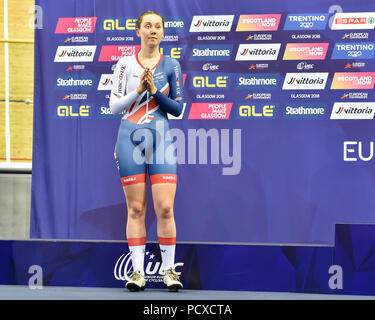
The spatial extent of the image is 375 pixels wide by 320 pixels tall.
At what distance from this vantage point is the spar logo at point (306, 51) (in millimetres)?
5977

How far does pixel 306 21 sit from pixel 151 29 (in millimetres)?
2043

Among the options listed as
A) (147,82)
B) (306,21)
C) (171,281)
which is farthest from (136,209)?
(306,21)

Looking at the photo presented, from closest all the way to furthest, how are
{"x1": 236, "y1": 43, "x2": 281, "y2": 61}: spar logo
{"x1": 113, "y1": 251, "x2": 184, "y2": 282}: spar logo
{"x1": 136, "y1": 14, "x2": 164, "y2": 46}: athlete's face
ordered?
{"x1": 136, "y1": 14, "x2": 164, "y2": 46}: athlete's face < {"x1": 113, "y1": 251, "x2": 184, "y2": 282}: spar logo < {"x1": 236, "y1": 43, "x2": 281, "y2": 61}: spar logo

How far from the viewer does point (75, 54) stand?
634 cm

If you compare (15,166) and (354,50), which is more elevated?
(354,50)

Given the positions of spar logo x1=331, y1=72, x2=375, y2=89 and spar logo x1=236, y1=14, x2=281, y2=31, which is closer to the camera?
spar logo x1=331, y1=72, x2=375, y2=89

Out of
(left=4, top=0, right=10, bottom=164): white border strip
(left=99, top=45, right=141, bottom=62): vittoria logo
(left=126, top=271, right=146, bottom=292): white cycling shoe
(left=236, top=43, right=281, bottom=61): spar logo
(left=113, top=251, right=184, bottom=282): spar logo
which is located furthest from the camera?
(left=4, top=0, right=10, bottom=164): white border strip

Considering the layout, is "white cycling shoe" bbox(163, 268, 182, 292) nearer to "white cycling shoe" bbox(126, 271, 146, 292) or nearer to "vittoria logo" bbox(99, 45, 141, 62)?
"white cycling shoe" bbox(126, 271, 146, 292)

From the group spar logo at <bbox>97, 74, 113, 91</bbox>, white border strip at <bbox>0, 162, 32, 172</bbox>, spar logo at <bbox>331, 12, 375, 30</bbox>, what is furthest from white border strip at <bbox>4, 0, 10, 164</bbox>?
spar logo at <bbox>331, 12, 375, 30</bbox>

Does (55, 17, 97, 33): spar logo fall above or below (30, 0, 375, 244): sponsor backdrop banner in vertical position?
above

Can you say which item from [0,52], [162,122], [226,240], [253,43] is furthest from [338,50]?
[0,52]

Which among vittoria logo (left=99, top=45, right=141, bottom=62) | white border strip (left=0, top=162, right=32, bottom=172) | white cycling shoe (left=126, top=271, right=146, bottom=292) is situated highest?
vittoria logo (left=99, top=45, right=141, bottom=62)

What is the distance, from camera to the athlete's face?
4.40 m

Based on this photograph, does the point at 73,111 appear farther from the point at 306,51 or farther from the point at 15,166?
the point at 306,51
